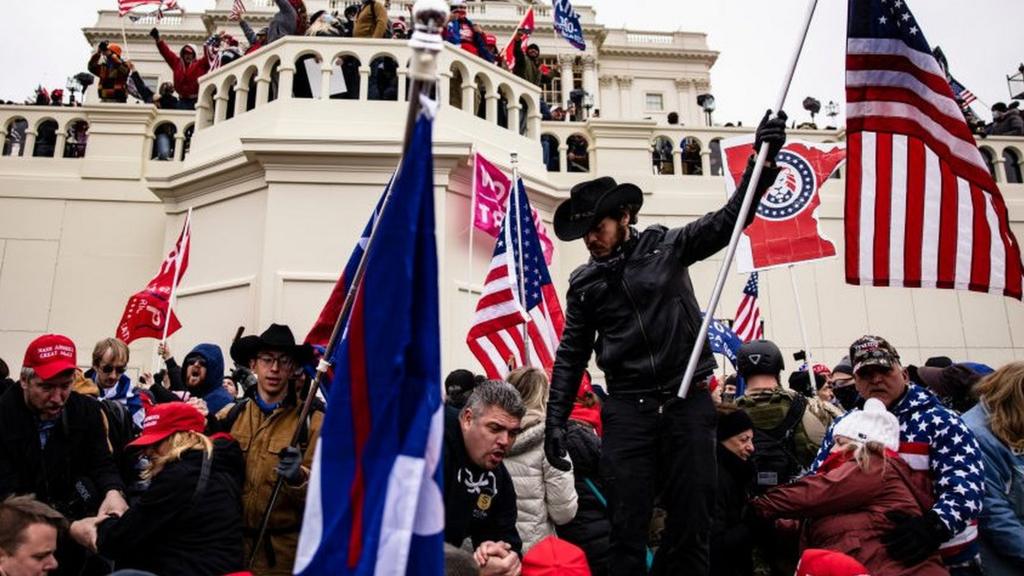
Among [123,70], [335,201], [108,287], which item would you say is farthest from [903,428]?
[123,70]

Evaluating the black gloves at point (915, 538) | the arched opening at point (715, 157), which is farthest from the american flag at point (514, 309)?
the arched opening at point (715, 157)

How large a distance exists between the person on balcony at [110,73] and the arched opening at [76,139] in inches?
23.3

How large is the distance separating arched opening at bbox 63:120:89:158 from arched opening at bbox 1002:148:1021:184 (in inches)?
594

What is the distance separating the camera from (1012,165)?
43.6 ft

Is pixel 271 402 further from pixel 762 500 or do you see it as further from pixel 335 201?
pixel 335 201

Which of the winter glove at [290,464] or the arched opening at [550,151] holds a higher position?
the arched opening at [550,151]

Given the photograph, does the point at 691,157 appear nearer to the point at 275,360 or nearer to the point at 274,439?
the point at 275,360

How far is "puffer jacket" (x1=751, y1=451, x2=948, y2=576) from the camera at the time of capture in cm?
345

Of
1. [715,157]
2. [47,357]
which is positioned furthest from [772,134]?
[715,157]

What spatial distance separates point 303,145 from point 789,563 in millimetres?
7566

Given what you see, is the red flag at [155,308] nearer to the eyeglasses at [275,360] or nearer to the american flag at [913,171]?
the eyeglasses at [275,360]

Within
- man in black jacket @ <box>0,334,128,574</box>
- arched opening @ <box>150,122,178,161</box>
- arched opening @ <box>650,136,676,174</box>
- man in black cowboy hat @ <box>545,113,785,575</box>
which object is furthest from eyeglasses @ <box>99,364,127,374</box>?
arched opening @ <box>650,136,676,174</box>

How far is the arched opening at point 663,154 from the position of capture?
1272cm

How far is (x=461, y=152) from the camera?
9.62 metres
